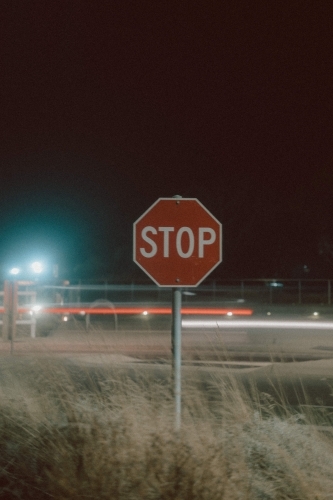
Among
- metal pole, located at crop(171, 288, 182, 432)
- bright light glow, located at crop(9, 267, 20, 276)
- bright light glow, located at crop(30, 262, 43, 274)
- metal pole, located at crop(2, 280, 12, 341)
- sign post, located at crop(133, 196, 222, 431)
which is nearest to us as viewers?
metal pole, located at crop(171, 288, 182, 432)

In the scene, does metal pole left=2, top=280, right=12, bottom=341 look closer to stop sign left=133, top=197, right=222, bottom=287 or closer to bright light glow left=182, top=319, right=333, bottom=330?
bright light glow left=182, top=319, right=333, bottom=330

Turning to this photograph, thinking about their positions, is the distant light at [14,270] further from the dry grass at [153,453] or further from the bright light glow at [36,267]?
the dry grass at [153,453]

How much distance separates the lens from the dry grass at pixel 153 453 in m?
5.07

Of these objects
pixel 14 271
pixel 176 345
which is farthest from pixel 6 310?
pixel 176 345

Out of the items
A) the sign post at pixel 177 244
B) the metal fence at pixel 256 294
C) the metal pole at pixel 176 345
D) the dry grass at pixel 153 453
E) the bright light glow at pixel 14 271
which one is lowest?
the metal fence at pixel 256 294

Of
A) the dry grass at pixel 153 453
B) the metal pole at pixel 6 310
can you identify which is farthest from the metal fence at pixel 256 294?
the dry grass at pixel 153 453

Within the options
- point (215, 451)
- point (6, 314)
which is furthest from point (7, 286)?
point (215, 451)

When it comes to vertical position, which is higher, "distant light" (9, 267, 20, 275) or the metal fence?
"distant light" (9, 267, 20, 275)

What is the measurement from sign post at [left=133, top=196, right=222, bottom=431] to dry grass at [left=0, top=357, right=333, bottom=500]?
0.69m

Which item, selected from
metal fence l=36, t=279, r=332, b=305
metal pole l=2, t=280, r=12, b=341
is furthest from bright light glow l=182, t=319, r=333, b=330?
metal fence l=36, t=279, r=332, b=305

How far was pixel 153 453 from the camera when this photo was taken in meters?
5.34

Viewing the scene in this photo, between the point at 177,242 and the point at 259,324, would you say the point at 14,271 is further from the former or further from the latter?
the point at 177,242

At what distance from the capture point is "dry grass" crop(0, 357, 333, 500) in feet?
16.6

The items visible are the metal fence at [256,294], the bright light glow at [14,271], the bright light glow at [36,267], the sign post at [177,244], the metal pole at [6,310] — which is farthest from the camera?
the metal fence at [256,294]
